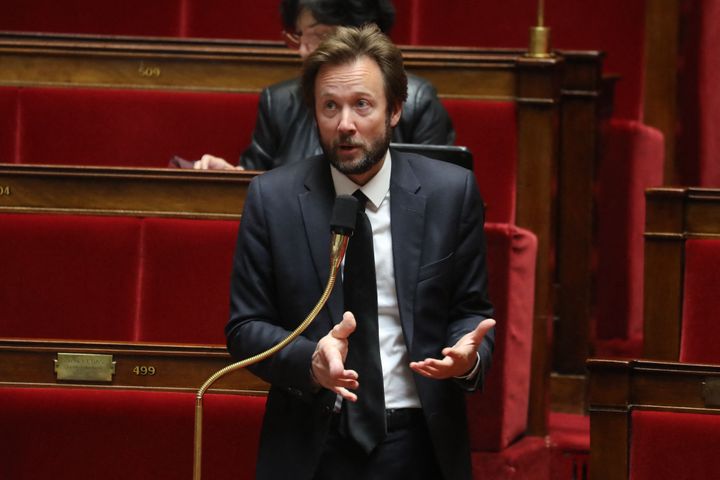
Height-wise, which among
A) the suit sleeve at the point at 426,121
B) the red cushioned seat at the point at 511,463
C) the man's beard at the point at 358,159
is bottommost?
the red cushioned seat at the point at 511,463

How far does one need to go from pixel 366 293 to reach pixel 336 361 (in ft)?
0.17

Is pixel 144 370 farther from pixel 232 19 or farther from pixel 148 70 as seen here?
pixel 232 19

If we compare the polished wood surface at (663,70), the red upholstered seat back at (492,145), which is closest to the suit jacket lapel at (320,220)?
the red upholstered seat back at (492,145)

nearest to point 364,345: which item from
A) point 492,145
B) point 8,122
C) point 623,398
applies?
point 623,398

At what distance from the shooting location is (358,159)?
504mm

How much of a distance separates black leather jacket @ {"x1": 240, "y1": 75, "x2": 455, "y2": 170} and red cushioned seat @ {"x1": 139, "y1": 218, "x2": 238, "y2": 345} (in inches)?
3.5

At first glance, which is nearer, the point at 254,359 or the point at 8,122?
the point at 254,359

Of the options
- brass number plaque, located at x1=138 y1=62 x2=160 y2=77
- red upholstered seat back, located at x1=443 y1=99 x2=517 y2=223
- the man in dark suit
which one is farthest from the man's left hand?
brass number plaque, located at x1=138 y1=62 x2=160 y2=77

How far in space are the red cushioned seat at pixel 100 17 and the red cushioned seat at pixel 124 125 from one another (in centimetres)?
27

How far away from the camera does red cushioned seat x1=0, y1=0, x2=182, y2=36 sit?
1252 millimetres

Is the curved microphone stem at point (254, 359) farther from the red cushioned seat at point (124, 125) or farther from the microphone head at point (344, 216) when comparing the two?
the red cushioned seat at point (124, 125)

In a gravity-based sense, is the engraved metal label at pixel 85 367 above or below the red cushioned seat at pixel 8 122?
below

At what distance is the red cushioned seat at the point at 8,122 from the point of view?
995 mm

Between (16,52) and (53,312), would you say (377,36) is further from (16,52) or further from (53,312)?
(16,52)
